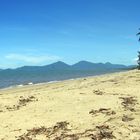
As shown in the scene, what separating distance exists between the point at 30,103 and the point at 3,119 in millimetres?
2387

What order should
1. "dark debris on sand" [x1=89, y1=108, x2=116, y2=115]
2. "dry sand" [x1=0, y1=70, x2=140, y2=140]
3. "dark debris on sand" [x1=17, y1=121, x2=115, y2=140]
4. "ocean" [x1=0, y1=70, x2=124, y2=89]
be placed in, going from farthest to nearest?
1. "ocean" [x1=0, y1=70, x2=124, y2=89]
2. "dark debris on sand" [x1=89, y1=108, x2=116, y2=115]
3. "dry sand" [x1=0, y1=70, x2=140, y2=140]
4. "dark debris on sand" [x1=17, y1=121, x2=115, y2=140]

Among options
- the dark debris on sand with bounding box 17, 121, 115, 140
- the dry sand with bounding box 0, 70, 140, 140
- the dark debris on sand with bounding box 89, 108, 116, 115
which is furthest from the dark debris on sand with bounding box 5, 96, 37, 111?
the dark debris on sand with bounding box 17, 121, 115, 140

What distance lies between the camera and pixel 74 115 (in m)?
14.0

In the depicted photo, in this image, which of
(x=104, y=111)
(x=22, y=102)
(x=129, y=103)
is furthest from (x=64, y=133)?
(x=22, y=102)

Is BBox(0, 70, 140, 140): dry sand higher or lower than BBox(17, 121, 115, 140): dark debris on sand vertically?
higher

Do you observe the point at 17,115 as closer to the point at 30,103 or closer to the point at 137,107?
the point at 30,103

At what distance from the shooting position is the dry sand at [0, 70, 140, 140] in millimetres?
12023

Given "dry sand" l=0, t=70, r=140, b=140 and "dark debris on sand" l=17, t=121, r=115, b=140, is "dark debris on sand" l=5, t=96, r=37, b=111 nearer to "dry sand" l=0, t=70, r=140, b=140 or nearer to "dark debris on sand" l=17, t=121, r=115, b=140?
"dry sand" l=0, t=70, r=140, b=140

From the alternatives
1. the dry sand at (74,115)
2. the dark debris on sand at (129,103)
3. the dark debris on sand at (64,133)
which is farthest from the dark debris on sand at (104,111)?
Result: the dark debris on sand at (64,133)

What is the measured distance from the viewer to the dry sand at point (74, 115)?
12.0m

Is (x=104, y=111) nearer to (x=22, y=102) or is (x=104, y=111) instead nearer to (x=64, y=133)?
(x=64, y=133)

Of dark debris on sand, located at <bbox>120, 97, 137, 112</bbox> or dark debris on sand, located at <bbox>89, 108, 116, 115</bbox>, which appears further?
dark debris on sand, located at <bbox>120, 97, 137, 112</bbox>

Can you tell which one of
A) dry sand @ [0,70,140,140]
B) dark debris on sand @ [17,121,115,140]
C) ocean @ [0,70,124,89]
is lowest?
dark debris on sand @ [17,121,115,140]

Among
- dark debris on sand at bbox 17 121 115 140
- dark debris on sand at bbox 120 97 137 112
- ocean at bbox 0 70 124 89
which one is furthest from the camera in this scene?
ocean at bbox 0 70 124 89
